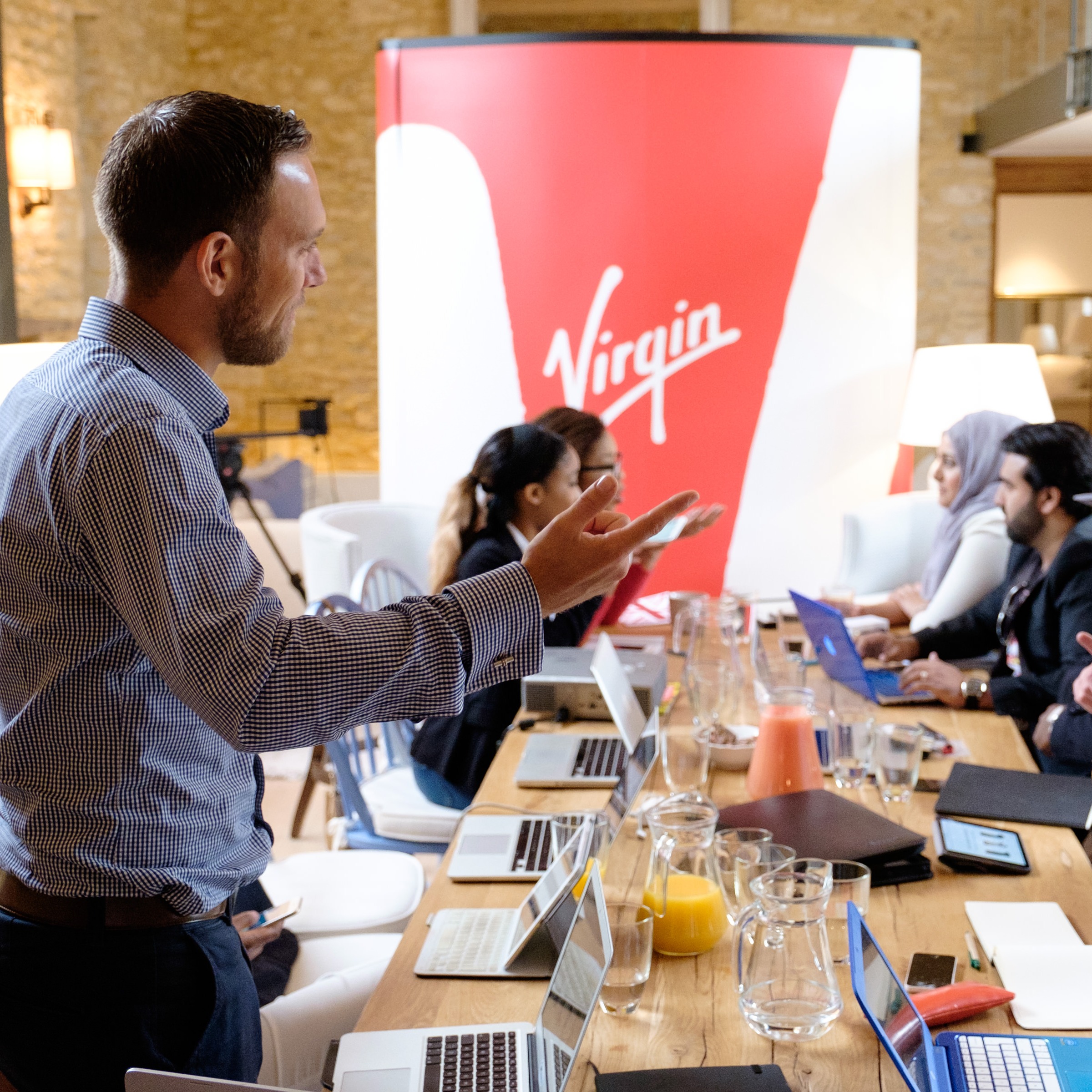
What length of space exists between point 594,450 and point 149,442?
2.38m

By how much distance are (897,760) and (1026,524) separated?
1189 millimetres

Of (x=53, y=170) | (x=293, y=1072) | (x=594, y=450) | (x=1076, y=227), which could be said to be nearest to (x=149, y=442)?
(x=293, y=1072)

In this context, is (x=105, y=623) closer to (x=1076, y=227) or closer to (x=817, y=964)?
(x=817, y=964)

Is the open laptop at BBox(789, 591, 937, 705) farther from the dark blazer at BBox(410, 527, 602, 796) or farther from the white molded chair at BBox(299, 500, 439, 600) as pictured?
the white molded chair at BBox(299, 500, 439, 600)

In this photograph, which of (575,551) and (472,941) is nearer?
(575,551)

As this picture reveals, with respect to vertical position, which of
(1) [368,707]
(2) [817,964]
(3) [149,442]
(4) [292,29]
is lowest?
(2) [817,964]

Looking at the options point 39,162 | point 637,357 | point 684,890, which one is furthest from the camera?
point 39,162

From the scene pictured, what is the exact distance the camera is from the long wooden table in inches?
46.9

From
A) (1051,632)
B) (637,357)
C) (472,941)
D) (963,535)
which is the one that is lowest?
(472,941)

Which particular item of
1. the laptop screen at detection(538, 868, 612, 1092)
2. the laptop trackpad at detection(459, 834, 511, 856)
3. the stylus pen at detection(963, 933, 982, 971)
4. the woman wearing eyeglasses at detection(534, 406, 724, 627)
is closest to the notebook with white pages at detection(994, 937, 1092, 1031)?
the stylus pen at detection(963, 933, 982, 971)

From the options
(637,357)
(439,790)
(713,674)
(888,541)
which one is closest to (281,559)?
(637,357)

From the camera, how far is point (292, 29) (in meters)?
8.34

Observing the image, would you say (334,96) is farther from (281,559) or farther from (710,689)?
(710,689)

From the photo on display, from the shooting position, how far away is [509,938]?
4.89ft
